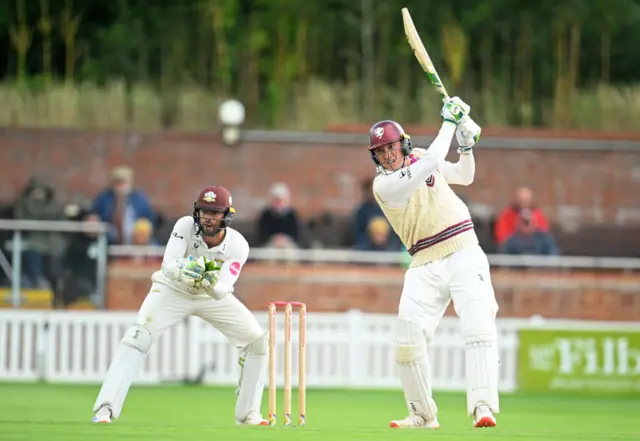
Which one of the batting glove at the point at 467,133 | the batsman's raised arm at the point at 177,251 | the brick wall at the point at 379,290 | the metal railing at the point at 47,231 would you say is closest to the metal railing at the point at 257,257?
the metal railing at the point at 47,231

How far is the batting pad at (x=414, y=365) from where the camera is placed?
34.3 ft

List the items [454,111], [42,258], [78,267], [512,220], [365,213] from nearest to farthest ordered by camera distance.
A: [454,111] < [42,258] < [78,267] < [365,213] < [512,220]

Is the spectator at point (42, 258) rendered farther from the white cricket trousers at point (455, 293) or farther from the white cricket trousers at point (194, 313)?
the white cricket trousers at point (455, 293)

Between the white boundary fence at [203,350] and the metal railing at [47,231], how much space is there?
735 mm

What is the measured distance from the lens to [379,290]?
1877 centimetres

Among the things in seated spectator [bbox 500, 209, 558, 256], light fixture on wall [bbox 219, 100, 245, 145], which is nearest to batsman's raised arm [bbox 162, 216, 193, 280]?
seated spectator [bbox 500, 209, 558, 256]

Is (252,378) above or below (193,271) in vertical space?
below

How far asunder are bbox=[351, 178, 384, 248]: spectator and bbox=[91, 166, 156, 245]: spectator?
2518mm

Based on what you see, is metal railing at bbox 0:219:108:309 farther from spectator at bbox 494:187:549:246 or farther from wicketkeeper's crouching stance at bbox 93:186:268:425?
wicketkeeper's crouching stance at bbox 93:186:268:425

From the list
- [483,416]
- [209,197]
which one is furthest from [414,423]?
[209,197]

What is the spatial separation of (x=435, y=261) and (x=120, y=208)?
8791 mm

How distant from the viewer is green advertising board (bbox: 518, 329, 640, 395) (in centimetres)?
1703

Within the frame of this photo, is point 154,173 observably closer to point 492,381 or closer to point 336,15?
point 336,15

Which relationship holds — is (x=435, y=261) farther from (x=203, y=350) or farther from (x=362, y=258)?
(x=362, y=258)
